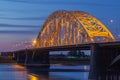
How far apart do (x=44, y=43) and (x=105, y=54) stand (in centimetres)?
5813

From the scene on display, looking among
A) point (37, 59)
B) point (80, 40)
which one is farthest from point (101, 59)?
point (37, 59)

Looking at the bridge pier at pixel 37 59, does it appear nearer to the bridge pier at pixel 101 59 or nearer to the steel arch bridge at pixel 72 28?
the steel arch bridge at pixel 72 28

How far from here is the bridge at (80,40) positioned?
63.2 meters

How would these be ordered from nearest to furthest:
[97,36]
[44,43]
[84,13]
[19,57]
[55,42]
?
[97,36], [84,13], [55,42], [44,43], [19,57]

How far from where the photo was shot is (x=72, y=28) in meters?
94.8

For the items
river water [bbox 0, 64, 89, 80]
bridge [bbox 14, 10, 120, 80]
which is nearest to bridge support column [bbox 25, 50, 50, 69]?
bridge [bbox 14, 10, 120, 80]

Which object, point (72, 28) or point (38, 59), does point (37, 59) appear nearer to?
point (38, 59)

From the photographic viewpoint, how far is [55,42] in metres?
106

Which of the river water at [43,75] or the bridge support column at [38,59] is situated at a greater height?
the bridge support column at [38,59]

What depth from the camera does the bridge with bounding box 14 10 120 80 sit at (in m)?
63.2

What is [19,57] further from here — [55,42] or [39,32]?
[55,42]

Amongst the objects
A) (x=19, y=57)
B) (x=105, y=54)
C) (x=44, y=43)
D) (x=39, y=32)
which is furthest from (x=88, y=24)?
(x=19, y=57)

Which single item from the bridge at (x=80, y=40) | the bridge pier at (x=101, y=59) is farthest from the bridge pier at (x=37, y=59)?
the bridge pier at (x=101, y=59)

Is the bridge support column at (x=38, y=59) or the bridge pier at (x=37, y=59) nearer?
the bridge pier at (x=37, y=59)
